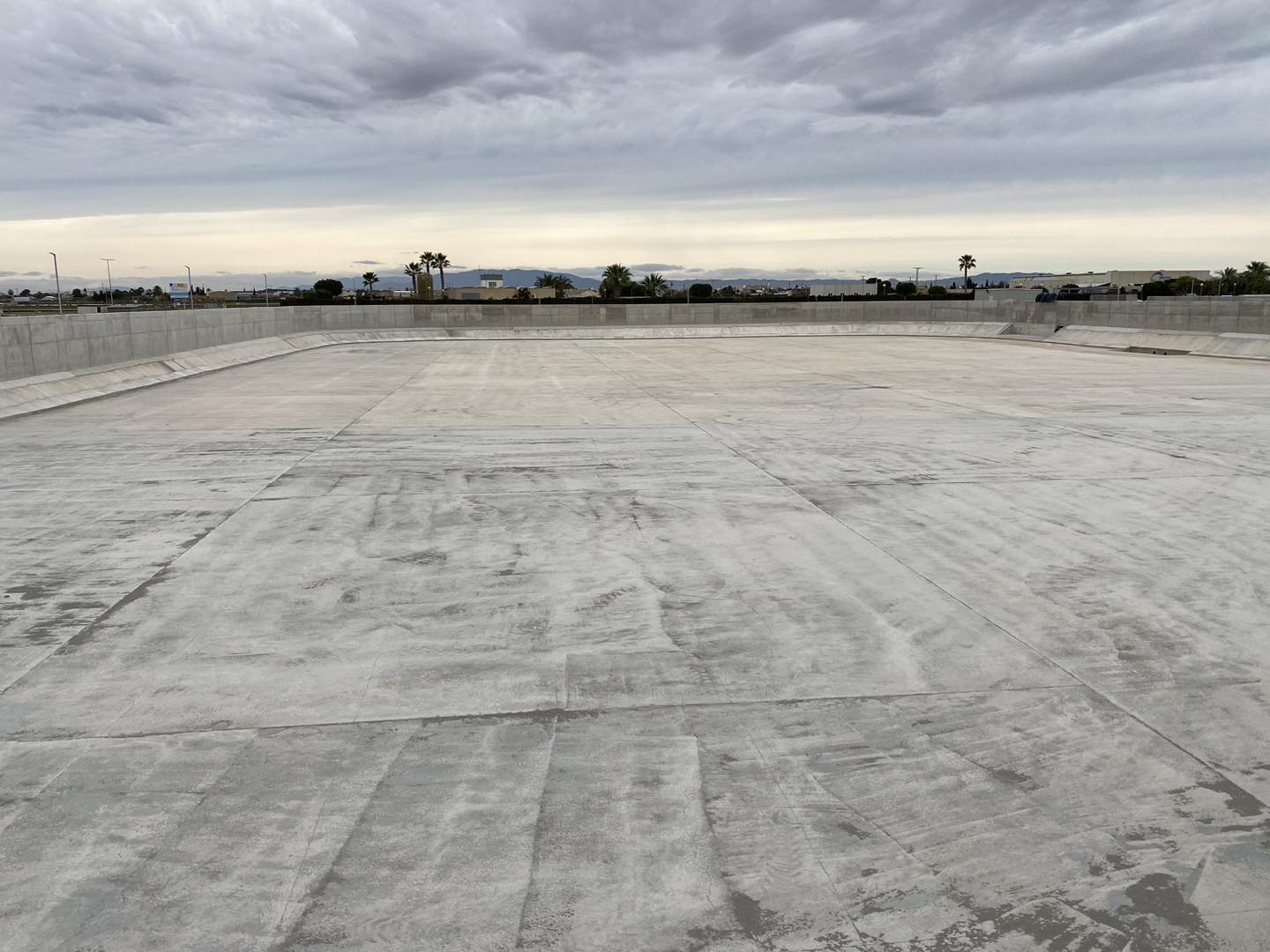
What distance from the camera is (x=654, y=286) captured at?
121125 mm

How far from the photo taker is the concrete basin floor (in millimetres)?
3307

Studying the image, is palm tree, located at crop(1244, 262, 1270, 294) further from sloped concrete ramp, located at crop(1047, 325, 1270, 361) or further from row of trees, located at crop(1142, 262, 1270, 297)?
sloped concrete ramp, located at crop(1047, 325, 1270, 361)

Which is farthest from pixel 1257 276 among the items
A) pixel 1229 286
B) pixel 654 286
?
pixel 654 286

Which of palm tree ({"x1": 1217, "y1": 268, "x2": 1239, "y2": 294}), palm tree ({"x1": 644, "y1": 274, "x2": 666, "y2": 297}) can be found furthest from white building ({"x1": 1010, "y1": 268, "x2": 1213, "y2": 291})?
palm tree ({"x1": 644, "y1": 274, "x2": 666, "y2": 297})

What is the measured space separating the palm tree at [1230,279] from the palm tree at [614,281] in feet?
238

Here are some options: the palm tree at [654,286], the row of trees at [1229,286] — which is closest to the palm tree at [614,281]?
the palm tree at [654,286]

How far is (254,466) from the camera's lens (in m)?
11.7

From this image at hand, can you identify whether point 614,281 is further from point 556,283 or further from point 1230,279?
point 1230,279

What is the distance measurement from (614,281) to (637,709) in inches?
4560

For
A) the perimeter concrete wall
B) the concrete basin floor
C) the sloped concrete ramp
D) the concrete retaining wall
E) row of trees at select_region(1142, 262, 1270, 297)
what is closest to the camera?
the concrete basin floor

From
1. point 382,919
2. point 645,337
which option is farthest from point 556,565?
point 645,337

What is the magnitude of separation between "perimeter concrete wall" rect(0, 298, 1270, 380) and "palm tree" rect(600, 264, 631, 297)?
66084 mm

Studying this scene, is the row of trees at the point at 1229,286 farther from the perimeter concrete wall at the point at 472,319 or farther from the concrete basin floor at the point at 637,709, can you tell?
the concrete basin floor at the point at 637,709

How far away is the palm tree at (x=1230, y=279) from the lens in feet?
383
